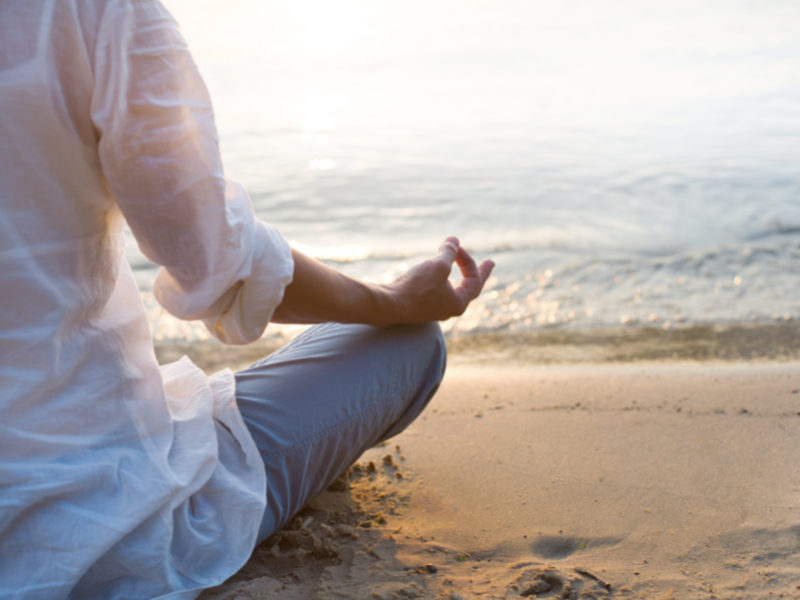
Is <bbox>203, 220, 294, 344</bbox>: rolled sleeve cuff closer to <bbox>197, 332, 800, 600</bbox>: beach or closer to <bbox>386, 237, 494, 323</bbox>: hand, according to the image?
<bbox>386, 237, 494, 323</bbox>: hand

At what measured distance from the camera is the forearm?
1180 mm

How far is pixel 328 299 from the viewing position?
124 centimetres

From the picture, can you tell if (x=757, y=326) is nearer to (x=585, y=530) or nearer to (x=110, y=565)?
(x=585, y=530)

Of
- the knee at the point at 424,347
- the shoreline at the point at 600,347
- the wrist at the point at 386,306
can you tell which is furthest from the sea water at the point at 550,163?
the wrist at the point at 386,306

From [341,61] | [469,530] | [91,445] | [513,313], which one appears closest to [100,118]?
[91,445]

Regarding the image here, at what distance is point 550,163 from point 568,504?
19.8 feet

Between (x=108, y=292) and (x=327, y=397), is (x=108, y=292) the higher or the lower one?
the higher one

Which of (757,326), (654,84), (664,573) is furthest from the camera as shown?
(654,84)

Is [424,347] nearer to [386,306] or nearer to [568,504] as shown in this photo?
[386,306]

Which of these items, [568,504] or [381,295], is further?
[568,504]

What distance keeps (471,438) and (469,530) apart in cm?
53

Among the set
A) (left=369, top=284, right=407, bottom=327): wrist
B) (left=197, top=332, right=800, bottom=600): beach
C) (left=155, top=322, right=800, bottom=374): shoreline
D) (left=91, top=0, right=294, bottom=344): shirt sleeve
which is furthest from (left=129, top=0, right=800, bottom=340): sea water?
(left=91, top=0, right=294, bottom=344): shirt sleeve

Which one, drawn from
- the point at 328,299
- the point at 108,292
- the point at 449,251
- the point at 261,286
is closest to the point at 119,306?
the point at 108,292

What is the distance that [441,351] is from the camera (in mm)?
1546
